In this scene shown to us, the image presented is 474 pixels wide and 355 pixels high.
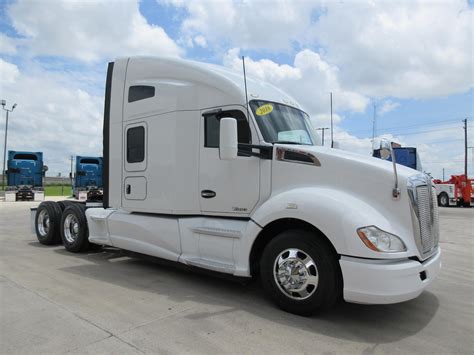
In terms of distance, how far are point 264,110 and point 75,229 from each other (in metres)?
4.95

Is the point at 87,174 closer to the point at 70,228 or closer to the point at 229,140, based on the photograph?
the point at 70,228

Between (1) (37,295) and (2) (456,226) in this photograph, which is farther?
(2) (456,226)

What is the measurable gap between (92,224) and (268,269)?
4022 millimetres

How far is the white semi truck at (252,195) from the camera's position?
12.5ft

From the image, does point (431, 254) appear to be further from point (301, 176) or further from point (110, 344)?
point (110, 344)

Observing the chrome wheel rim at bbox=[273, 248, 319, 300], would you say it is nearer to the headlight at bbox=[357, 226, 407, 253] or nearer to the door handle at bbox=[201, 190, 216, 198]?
the headlight at bbox=[357, 226, 407, 253]

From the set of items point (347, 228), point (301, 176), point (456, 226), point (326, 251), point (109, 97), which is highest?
point (109, 97)

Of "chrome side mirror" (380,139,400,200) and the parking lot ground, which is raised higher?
"chrome side mirror" (380,139,400,200)

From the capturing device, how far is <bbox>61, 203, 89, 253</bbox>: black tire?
7.46 metres

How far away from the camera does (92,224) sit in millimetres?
7012

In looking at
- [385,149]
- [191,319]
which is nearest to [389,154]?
[385,149]

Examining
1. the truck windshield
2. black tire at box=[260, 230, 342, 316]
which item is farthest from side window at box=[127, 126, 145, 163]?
black tire at box=[260, 230, 342, 316]

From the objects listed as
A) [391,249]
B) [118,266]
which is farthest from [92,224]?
[391,249]

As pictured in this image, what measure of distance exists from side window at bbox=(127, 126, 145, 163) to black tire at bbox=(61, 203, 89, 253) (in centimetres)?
211
